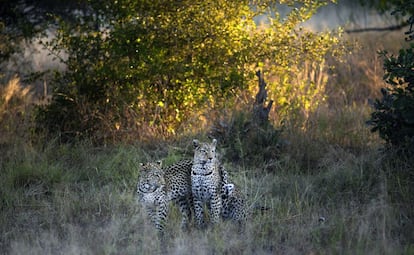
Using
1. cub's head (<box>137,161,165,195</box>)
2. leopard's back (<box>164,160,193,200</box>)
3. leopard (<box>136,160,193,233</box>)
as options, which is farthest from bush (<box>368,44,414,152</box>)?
cub's head (<box>137,161,165,195</box>)

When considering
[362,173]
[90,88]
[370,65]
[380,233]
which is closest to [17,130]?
[90,88]

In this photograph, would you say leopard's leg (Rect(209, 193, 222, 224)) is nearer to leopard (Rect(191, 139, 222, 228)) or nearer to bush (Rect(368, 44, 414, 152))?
leopard (Rect(191, 139, 222, 228))

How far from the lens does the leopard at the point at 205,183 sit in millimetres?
7836

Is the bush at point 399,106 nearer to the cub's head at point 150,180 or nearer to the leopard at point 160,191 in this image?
the leopard at point 160,191

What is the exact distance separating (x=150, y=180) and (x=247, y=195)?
1587mm

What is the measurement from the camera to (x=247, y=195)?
8.70 m

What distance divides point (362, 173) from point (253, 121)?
2.02 m

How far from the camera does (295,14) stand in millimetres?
11000

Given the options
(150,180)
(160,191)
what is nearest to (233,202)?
(160,191)

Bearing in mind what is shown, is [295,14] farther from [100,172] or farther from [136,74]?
[100,172]

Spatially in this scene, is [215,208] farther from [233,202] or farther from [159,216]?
[159,216]

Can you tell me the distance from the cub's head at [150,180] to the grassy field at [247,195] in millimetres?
255

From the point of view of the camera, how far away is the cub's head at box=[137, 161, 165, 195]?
756 cm

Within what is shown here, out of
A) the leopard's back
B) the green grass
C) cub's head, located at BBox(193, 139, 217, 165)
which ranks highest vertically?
cub's head, located at BBox(193, 139, 217, 165)
